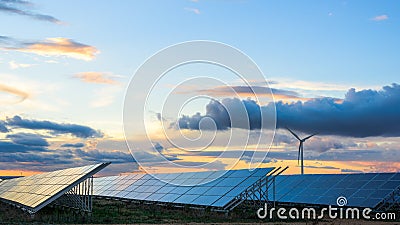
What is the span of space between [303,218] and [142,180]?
29701 mm

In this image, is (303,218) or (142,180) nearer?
(303,218)

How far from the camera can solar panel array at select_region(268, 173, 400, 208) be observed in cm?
3662

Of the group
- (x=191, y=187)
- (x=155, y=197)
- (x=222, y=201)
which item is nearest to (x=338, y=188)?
(x=222, y=201)

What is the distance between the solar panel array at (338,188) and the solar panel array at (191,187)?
4908mm

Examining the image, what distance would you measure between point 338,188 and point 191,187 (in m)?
12.3

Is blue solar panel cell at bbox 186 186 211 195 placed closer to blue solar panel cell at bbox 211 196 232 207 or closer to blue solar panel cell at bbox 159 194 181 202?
blue solar panel cell at bbox 159 194 181 202

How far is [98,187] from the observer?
247 ft

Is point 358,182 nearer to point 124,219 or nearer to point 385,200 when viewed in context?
point 385,200

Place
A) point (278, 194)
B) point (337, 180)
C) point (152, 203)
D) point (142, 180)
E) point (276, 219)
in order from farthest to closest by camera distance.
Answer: point (142, 180) < point (152, 203) < point (278, 194) < point (337, 180) < point (276, 219)

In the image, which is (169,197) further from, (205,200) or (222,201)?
(222,201)

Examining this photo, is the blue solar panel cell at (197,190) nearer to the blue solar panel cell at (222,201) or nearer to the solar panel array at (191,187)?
the solar panel array at (191,187)

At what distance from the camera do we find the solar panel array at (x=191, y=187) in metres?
38.9

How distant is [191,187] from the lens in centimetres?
4666

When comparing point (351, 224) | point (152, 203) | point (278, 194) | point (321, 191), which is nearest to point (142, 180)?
point (152, 203)
